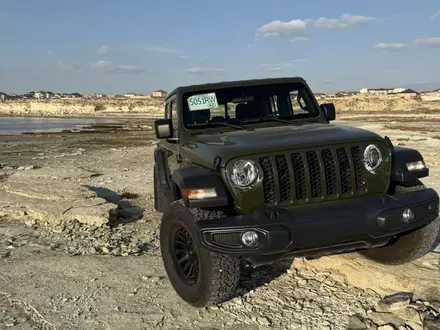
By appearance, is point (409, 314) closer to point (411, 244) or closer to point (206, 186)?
point (411, 244)

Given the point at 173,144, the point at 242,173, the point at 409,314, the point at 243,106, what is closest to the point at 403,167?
the point at 409,314

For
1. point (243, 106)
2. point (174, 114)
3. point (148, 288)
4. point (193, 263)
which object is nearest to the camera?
point (193, 263)

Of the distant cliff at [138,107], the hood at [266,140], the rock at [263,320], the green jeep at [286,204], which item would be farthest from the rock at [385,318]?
the distant cliff at [138,107]

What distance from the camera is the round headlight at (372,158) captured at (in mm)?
4207

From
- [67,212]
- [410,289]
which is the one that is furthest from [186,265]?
[67,212]

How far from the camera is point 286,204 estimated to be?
157 inches

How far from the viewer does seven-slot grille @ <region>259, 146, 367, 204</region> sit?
3943 mm

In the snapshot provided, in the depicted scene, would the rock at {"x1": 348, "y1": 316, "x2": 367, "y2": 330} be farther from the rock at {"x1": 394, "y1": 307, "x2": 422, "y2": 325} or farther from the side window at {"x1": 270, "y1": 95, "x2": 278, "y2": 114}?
the side window at {"x1": 270, "y1": 95, "x2": 278, "y2": 114}

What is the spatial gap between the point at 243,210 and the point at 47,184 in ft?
20.8

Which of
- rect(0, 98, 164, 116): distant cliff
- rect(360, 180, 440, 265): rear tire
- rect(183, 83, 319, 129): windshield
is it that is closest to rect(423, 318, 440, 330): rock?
rect(360, 180, 440, 265): rear tire

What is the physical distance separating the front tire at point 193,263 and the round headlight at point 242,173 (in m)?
0.32

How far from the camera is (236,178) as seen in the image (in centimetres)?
393

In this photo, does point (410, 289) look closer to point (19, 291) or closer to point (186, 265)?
point (186, 265)

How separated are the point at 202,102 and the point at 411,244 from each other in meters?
2.80
